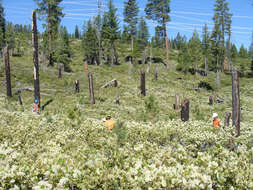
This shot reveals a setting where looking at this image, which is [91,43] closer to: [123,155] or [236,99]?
[236,99]

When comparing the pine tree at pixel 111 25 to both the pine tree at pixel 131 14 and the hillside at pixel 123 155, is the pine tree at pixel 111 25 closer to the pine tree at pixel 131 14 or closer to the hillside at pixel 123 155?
the pine tree at pixel 131 14

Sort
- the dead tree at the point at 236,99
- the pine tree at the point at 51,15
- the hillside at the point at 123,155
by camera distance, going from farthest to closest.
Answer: the pine tree at the point at 51,15
the dead tree at the point at 236,99
the hillside at the point at 123,155

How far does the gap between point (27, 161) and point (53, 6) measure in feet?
134

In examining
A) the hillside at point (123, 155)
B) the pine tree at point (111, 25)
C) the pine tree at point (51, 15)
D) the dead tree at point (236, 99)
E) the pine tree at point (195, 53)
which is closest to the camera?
the hillside at point (123, 155)

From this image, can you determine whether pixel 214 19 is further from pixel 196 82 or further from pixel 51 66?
pixel 51 66

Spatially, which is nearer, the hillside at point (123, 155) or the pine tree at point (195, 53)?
the hillside at point (123, 155)

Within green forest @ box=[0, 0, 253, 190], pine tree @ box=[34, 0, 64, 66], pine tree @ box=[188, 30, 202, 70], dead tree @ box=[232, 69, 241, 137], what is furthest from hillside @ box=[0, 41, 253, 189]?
pine tree @ box=[188, 30, 202, 70]

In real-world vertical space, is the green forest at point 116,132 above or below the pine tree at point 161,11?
below

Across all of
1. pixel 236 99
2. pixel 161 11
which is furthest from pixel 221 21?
pixel 236 99

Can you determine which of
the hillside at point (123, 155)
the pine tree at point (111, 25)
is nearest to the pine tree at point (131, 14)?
the pine tree at point (111, 25)

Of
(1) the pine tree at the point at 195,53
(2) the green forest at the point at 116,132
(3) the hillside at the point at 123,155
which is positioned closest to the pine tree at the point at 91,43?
(2) the green forest at the point at 116,132

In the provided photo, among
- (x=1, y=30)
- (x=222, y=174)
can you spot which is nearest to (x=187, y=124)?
(x=222, y=174)

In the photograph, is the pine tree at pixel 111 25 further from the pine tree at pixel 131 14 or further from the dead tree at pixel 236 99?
the dead tree at pixel 236 99

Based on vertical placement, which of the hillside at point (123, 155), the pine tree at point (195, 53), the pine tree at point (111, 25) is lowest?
the hillside at point (123, 155)
